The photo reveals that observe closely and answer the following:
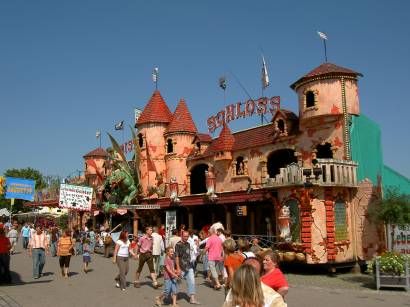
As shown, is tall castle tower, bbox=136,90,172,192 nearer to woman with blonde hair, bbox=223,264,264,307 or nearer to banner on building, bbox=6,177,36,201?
banner on building, bbox=6,177,36,201

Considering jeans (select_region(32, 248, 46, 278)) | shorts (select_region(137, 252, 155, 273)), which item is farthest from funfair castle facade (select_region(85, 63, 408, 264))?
jeans (select_region(32, 248, 46, 278))

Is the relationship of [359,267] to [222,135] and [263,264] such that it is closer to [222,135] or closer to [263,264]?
[222,135]

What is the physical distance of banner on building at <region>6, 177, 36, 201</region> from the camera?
32.9 meters

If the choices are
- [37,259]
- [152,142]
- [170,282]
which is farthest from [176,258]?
[152,142]

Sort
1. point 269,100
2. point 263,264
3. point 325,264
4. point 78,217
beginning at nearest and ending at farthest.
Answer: point 263,264, point 325,264, point 269,100, point 78,217

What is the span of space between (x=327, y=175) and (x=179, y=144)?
1450 cm

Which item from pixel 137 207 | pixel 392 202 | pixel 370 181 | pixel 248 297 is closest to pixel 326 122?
pixel 370 181

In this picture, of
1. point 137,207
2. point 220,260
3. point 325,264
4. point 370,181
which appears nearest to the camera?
point 220,260

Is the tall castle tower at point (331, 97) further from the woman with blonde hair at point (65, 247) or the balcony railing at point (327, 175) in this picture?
the woman with blonde hair at point (65, 247)

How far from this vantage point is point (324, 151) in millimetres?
20703

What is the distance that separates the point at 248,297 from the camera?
3492 mm

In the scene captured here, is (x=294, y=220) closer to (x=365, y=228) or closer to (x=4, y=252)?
(x=365, y=228)

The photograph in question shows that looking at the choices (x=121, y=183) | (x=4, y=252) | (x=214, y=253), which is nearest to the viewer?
(x=214, y=253)

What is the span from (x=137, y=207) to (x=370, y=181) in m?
14.6
